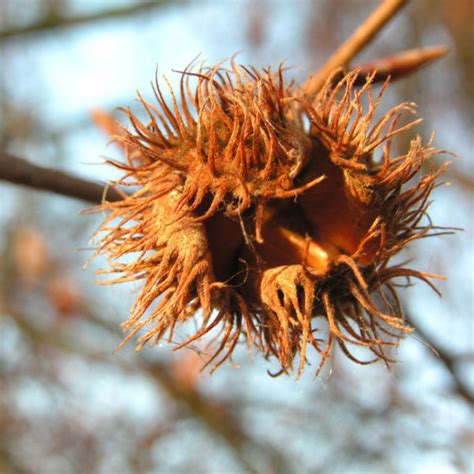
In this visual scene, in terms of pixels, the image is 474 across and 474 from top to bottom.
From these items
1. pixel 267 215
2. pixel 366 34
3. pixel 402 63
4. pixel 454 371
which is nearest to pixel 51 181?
pixel 267 215

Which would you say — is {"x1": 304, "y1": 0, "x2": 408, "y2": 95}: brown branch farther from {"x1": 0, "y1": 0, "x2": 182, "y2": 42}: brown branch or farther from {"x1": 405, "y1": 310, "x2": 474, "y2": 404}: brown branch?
{"x1": 0, "y1": 0, "x2": 182, "y2": 42}: brown branch

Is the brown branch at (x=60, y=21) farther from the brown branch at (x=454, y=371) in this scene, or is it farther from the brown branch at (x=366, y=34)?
the brown branch at (x=454, y=371)

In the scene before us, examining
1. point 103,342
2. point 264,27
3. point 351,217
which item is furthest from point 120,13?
point 351,217

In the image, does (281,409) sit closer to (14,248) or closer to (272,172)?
(14,248)

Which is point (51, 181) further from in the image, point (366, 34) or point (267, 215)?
point (366, 34)

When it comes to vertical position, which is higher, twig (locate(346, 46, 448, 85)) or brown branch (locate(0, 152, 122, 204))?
twig (locate(346, 46, 448, 85))

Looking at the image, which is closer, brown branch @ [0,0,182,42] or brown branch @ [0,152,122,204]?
brown branch @ [0,152,122,204]

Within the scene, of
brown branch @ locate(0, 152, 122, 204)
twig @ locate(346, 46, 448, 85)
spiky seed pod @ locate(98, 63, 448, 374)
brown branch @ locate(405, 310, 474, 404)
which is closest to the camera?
spiky seed pod @ locate(98, 63, 448, 374)

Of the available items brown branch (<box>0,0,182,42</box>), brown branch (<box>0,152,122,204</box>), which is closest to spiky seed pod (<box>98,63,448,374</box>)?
brown branch (<box>0,152,122,204</box>)
